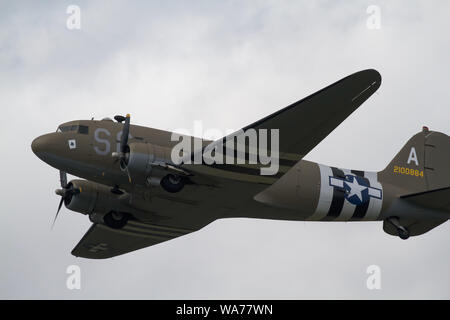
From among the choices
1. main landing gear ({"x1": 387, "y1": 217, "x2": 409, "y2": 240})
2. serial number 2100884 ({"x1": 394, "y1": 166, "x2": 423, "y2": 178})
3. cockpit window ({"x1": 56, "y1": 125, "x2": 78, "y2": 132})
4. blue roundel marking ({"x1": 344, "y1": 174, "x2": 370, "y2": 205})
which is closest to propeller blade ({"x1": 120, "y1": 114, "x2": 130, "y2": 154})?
cockpit window ({"x1": 56, "y1": 125, "x2": 78, "y2": 132})

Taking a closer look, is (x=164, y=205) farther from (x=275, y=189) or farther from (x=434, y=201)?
(x=434, y=201)

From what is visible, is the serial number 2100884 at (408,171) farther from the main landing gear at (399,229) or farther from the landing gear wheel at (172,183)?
the landing gear wheel at (172,183)

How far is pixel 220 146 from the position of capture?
65.3 feet

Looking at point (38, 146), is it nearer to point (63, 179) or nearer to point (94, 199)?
point (63, 179)

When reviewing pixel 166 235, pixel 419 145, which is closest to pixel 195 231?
pixel 166 235

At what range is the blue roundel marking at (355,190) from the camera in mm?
23328

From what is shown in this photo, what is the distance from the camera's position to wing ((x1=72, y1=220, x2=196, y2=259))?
81.9 ft

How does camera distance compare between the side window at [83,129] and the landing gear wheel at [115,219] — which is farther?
the landing gear wheel at [115,219]

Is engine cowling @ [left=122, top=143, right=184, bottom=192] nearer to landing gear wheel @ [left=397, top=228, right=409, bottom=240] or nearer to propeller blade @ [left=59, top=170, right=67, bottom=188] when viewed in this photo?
propeller blade @ [left=59, top=170, right=67, bottom=188]

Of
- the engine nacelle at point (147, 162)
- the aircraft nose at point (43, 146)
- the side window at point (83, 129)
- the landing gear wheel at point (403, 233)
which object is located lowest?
the landing gear wheel at point (403, 233)

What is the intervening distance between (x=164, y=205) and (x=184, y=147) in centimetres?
229

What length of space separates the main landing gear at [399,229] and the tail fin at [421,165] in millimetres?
1058

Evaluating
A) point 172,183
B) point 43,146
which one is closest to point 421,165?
point 172,183

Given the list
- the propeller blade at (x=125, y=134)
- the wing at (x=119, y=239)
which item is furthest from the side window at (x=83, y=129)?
the wing at (x=119, y=239)
